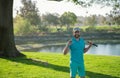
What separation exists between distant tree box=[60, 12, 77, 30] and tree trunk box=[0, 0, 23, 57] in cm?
8318

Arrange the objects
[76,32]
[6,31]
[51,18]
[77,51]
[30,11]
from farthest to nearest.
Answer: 1. [51,18]
2. [30,11]
3. [6,31]
4. [77,51]
5. [76,32]

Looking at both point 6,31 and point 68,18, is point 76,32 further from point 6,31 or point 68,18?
point 68,18

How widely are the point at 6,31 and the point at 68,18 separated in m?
85.2

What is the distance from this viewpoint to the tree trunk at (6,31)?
17.7 m

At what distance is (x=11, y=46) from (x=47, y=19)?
304 ft

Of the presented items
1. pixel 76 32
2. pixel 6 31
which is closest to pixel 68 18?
pixel 6 31

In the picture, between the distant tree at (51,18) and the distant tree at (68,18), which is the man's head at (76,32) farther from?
the distant tree at (51,18)

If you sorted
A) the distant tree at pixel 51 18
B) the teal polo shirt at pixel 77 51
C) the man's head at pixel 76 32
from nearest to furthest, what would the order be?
1. the man's head at pixel 76 32
2. the teal polo shirt at pixel 77 51
3. the distant tree at pixel 51 18

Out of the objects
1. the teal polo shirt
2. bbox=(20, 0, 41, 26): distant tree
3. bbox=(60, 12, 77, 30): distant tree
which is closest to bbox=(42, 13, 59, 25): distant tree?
bbox=(60, 12, 77, 30): distant tree

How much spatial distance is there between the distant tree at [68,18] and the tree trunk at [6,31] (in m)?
83.2

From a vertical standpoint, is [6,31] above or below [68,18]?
above

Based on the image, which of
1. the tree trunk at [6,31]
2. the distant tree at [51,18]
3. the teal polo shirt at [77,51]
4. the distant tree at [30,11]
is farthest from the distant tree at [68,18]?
the teal polo shirt at [77,51]

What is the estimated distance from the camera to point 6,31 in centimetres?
1795

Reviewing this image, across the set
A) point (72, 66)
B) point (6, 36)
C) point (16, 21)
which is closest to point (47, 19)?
point (16, 21)
